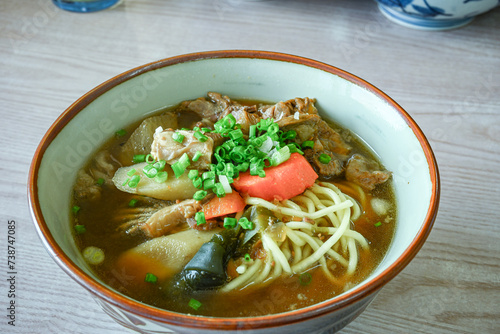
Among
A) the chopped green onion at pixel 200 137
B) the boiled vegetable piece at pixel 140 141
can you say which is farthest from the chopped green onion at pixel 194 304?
the boiled vegetable piece at pixel 140 141

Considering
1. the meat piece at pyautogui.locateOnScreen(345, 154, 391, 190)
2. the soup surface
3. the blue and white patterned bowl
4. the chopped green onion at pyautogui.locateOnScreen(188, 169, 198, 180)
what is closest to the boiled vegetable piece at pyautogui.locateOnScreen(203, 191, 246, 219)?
the soup surface

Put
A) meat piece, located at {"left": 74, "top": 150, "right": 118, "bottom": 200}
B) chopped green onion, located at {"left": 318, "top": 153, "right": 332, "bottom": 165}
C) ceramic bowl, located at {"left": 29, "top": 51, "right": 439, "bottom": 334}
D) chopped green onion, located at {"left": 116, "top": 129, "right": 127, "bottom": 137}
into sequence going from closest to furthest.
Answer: ceramic bowl, located at {"left": 29, "top": 51, "right": 439, "bottom": 334} → meat piece, located at {"left": 74, "top": 150, "right": 118, "bottom": 200} → chopped green onion, located at {"left": 318, "top": 153, "right": 332, "bottom": 165} → chopped green onion, located at {"left": 116, "top": 129, "right": 127, "bottom": 137}

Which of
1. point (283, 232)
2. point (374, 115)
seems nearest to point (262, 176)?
point (283, 232)

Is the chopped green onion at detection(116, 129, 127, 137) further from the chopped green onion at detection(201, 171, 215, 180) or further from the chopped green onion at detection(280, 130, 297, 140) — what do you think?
the chopped green onion at detection(280, 130, 297, 140)

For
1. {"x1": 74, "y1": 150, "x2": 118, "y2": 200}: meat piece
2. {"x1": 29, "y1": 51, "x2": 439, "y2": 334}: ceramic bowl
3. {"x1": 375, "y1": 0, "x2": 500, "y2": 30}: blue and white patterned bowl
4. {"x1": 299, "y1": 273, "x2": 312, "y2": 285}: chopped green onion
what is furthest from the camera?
{"x1": 375, "y1": 0, "x2": 500, "y2": 30}: blue and white patterned bowl

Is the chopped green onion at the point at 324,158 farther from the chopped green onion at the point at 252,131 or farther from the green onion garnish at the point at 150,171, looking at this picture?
the green onion garnish at the point at 150,171

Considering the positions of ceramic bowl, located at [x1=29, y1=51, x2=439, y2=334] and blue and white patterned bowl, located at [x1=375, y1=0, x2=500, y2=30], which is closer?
ceramic bowl, located at [x1=29, y1=51, x2=439, y2=334]

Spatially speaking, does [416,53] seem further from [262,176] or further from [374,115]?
[262,176]
